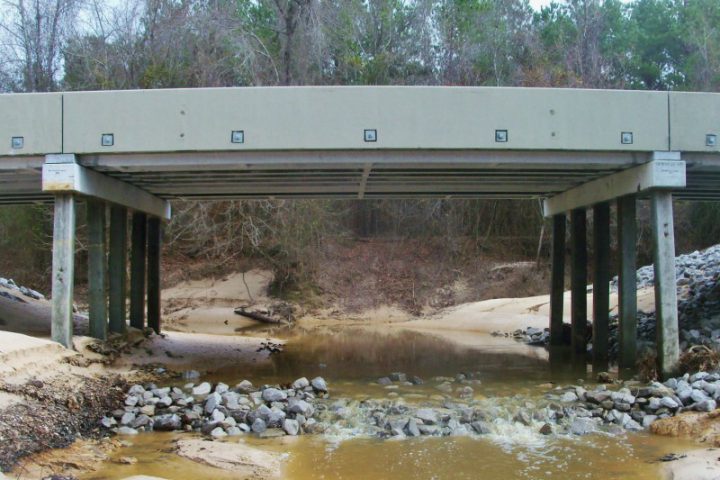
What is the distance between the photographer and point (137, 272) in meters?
16.3

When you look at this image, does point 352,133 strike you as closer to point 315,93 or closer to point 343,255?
point 315,93

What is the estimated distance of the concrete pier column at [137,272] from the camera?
16281mm

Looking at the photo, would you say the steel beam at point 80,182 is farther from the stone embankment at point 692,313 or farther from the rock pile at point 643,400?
the stone embankment at point 692,313

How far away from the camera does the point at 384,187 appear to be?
15422 mm

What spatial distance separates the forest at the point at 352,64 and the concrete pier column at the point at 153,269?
726 cm

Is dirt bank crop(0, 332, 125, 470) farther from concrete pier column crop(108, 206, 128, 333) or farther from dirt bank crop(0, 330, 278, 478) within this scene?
concrete pier column crop(108, 206, 128, 333)

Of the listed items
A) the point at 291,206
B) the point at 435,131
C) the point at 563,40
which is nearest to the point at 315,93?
the point at 435,131

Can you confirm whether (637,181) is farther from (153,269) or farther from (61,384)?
(153,269)

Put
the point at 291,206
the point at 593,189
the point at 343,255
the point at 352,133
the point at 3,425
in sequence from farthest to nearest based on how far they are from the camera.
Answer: the point at 343,255 < the point at 291,206 < the point at 593,189 < the point at 352,133 < the point at 3,425

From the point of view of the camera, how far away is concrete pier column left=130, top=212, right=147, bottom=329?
641 inches

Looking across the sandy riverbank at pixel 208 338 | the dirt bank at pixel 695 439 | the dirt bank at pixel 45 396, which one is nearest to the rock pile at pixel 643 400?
the dirt bank at pixel 695 439

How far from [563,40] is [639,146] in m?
24.3

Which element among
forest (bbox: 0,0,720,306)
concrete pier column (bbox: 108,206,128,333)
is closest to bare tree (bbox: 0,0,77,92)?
forest (bbox: 0,0,720,306)

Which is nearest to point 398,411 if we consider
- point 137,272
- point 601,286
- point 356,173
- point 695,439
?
point 695,439
